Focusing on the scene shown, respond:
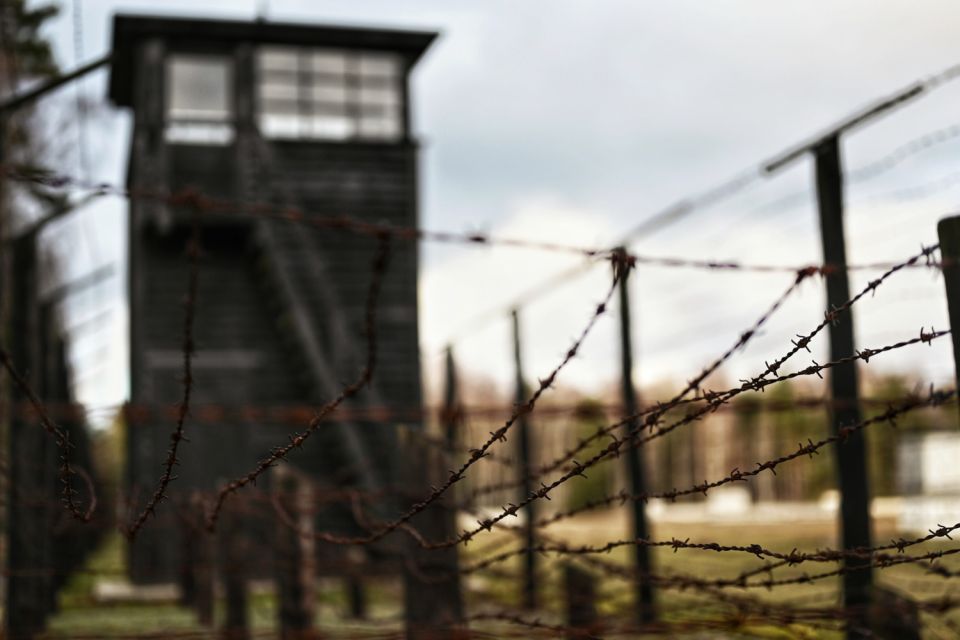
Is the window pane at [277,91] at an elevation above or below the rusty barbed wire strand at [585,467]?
above

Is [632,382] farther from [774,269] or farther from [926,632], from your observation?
[774,269]

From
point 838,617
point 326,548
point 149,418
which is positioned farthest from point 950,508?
point 838,617

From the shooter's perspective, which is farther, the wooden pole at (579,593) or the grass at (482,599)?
the grass at (482,599)

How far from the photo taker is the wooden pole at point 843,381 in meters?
5.55

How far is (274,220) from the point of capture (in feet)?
58.3

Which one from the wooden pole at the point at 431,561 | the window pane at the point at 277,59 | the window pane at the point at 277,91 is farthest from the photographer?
the window pane at the point at 277,59

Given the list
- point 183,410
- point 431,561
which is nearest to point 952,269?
point 183,410

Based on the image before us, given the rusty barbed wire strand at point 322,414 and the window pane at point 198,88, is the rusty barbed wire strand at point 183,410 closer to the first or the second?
the rusty barbed wire strand at point 322,414

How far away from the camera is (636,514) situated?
28.0ft

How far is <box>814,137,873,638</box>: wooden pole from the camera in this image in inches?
218

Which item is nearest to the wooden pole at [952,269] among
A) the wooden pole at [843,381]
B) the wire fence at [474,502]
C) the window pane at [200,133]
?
the wire fence at [474,502]

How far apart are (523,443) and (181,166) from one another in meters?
8.59

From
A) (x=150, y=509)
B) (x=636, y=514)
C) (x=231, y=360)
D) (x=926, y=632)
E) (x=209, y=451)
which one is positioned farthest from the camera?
(x=231, y=360)

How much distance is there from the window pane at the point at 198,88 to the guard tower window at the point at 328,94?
528 mm
